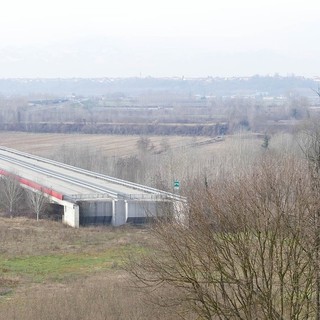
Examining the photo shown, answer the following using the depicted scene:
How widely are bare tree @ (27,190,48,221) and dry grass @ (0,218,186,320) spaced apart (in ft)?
2.07

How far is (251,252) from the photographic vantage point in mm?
7086

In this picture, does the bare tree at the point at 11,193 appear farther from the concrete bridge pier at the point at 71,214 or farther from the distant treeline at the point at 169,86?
the distant treeline at the point at 169,86

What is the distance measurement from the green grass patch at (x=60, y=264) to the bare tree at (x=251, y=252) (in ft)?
22.5

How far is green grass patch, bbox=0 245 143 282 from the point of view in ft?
45.8

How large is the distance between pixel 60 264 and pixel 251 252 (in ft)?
27.8

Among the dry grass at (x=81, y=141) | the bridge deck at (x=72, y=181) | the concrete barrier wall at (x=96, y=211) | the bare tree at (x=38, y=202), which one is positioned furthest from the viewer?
the dry grass at (x=81, y=141)

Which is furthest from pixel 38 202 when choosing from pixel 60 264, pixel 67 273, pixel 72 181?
pixel 67 273

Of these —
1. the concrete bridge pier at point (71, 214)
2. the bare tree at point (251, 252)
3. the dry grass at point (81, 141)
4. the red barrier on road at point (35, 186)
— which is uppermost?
the bare tree at point (251, 252)

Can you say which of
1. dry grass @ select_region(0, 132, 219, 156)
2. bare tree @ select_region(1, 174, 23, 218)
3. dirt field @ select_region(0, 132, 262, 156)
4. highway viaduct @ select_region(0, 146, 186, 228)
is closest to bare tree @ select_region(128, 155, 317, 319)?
highway viaduct @ select_region(0, 146, 186, 228)

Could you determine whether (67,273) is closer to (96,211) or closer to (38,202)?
(96,211)

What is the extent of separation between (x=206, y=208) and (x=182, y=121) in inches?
1985

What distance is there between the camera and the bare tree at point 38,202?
20984mm

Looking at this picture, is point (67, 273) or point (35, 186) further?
point (35, 186)

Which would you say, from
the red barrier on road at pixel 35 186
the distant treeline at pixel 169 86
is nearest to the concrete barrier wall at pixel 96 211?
the red barrier on road at pixel 35 186
